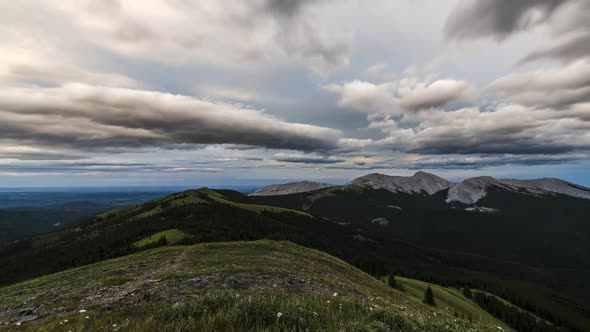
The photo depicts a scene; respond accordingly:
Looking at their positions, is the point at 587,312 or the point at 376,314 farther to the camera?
the point at 587,312

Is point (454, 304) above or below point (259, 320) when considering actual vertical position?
below

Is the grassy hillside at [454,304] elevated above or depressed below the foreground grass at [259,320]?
below

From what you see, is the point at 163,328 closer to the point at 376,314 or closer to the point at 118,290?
the point at 376,314

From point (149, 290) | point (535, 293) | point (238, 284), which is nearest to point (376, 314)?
point (238, 284)

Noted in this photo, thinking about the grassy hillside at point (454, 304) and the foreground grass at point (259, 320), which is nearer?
the foreground grass at point (259, 320)

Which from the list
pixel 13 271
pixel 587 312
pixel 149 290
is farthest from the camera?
pixel 587 312

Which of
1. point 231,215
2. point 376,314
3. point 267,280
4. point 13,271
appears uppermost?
point 376,314

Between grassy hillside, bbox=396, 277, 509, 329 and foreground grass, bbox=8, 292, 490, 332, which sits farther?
grassy hillside, bbox=396, 277, 509, 329

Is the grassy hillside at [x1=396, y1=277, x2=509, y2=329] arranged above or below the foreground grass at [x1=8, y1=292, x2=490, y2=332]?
below

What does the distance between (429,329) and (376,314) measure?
147 cm

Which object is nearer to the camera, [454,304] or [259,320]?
[259,320]

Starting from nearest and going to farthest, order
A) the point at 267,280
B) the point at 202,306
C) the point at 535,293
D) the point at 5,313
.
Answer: the point at 202,306 < the point at 5,313 < the point at 267,280 < the point at 535,293

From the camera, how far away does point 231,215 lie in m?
151

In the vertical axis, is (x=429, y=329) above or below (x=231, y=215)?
above
